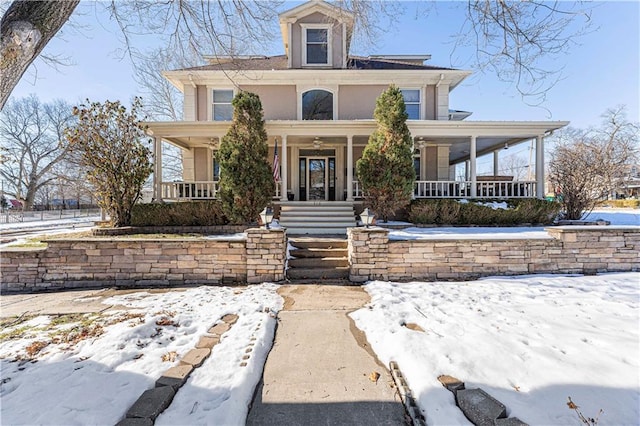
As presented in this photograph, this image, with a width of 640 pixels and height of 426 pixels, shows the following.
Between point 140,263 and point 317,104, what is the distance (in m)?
9.49

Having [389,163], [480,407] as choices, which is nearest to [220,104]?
[389,163]

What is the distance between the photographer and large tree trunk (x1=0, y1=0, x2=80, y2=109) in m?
2.39

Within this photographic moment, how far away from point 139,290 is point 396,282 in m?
4.58

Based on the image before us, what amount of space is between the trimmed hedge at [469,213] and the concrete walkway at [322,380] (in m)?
6.24

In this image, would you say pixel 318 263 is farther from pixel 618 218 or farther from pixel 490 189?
pixel 618 218

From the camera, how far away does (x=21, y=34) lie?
96.0 inches

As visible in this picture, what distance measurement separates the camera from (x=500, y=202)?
9703 mm

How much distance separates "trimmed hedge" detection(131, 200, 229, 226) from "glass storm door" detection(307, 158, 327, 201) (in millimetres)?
4765

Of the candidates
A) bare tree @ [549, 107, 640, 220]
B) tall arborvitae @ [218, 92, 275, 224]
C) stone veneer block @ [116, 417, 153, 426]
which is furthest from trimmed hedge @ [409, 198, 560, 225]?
stone veneer block @ [116, 417, 153, 426]

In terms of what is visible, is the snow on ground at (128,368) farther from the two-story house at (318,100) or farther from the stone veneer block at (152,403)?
the two-story house at (318,100)

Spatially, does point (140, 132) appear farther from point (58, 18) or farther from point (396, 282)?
point (396, 282)

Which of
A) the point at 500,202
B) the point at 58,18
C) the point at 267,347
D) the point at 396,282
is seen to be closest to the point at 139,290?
the point at 267,347

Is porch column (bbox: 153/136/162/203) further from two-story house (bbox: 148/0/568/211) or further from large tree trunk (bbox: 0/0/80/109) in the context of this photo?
large tree trunk (bbox: 0/0/80/109)

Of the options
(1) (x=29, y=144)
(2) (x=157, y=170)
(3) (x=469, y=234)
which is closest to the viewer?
(3) (x=469, y=234)
